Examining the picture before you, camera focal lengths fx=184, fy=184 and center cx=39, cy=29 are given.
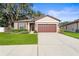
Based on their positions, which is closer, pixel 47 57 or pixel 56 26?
pixel 47 57

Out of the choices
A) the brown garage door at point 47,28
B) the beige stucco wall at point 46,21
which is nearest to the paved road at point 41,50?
the brown garage door at point 47,28

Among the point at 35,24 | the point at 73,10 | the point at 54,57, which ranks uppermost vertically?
the point at 73,10

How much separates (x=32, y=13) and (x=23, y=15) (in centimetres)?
232

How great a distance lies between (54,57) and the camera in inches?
271

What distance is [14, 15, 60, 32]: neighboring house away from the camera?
22.8 metres

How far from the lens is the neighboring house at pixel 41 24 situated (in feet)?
74.7

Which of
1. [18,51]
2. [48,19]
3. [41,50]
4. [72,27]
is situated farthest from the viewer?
[72,27]

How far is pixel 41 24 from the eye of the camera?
23.8 meters

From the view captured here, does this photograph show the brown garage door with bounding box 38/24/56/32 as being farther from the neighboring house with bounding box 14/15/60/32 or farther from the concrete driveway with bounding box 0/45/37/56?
the concrete driveway with bounding box 0/45/37/56

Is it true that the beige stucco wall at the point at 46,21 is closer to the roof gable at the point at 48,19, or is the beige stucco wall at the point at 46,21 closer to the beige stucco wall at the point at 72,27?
the roof gable at the point at 48,19

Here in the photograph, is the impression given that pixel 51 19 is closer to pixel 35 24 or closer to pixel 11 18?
pixel 35 24

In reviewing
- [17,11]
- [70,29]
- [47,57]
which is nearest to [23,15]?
[17,11]

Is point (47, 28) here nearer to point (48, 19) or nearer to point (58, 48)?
point (48, 19)

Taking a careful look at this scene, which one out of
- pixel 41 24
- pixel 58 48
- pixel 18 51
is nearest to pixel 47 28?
pixel 41 24
